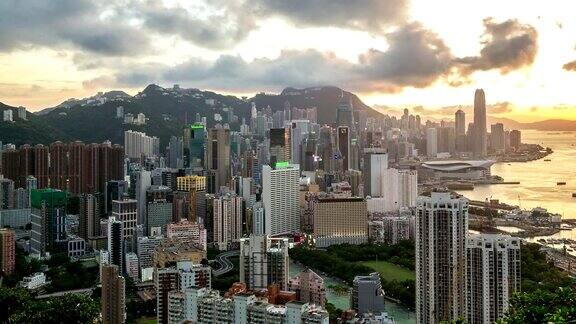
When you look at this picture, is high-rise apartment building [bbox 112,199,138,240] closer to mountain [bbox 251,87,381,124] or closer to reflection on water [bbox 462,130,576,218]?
reflection on water [bbox 462,130,576,218]

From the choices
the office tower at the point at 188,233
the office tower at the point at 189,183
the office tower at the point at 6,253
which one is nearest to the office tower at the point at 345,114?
the office tower at the point at 189,183

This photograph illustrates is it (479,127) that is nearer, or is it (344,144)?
(479,127)

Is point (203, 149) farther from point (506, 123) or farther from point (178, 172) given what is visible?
point (506, 123)

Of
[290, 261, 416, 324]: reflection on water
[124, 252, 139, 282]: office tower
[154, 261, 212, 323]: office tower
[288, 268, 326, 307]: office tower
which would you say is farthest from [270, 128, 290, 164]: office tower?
[154, 261, 212, 323]: office tower

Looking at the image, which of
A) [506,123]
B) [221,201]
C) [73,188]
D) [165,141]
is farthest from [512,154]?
[165,141]

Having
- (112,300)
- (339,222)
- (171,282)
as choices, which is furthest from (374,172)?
(112,300)

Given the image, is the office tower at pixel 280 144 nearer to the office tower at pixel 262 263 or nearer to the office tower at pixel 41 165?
the office tower at pixel 41 165

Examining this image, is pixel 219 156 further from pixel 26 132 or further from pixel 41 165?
pixel 26 132
